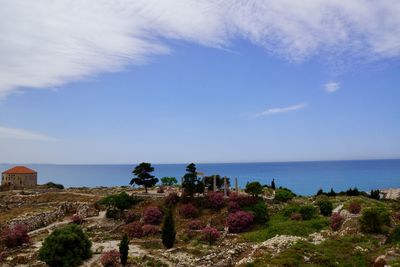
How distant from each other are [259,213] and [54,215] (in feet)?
102

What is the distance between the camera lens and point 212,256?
35.9 m

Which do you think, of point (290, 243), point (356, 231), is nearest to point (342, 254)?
point (290, 243)

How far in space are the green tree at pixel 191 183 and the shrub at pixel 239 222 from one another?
12.0 meters

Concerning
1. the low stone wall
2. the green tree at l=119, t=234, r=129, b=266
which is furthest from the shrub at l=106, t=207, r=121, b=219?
the green tree at l=119, t=234, r=129, b=266

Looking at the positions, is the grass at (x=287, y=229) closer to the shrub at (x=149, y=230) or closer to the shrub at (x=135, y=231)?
the shrub at (x=149, y=230)

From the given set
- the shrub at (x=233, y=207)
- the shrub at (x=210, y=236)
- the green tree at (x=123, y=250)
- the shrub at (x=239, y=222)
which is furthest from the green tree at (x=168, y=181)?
the green tree at (x=123, y=250)

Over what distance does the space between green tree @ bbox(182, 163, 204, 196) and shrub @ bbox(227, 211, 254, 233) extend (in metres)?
12.0

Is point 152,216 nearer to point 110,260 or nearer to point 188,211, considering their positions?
point 188,211

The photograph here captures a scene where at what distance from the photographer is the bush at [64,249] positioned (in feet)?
114

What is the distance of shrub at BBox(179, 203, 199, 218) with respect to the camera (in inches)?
2106

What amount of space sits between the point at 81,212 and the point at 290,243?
3466cm

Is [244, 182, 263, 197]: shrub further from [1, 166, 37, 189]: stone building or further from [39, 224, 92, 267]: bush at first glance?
[1, 166, 37, 189]: stone building

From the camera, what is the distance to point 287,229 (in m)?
44.1

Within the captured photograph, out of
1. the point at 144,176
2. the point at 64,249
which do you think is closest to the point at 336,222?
the point at 64,249
